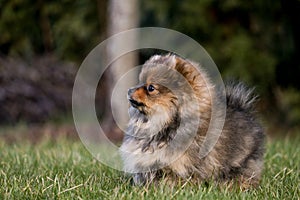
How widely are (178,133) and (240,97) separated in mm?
827

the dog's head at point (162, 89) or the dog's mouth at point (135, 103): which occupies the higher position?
the dog's head at point (162, 89)

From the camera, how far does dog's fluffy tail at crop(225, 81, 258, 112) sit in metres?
5.03

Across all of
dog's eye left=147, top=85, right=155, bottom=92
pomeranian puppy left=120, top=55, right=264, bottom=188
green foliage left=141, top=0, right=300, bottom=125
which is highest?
green foliage left=141, top=0, right=300, bottom=125

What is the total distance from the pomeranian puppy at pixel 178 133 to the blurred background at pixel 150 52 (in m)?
4.30

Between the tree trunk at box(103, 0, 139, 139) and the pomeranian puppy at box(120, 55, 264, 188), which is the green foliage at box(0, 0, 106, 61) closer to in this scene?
the tree trunk at box(103, 0, 139, 139)

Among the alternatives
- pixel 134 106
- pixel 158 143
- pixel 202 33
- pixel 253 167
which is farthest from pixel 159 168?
pixel 202 33

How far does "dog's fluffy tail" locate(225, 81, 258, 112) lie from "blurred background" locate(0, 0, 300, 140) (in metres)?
3.95

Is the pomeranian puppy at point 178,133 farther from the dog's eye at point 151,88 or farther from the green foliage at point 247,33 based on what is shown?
the green foliage at point 247,33

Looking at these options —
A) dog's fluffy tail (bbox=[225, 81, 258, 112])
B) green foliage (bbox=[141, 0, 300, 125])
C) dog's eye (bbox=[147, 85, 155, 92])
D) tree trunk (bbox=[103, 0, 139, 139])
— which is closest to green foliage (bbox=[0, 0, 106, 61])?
green foliage (bbox=[141, 0, 300, 125])

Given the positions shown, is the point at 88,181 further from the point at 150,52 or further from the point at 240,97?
the point at 150,52

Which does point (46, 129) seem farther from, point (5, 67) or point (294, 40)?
point (294, 40)

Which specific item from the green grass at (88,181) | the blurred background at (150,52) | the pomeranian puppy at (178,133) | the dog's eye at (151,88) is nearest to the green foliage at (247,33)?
the blurred background at (150,52)

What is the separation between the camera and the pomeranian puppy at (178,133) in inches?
174

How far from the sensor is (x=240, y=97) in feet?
16.6
